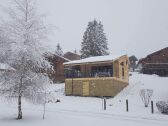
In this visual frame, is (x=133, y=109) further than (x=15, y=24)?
Yes

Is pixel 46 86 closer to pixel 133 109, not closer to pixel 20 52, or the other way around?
pixel 20 52

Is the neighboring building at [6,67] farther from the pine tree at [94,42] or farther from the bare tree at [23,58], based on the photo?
the pine tree at [94,42]

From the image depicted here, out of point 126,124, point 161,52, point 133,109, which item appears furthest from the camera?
point 161,52

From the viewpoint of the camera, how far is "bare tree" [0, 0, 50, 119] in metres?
17.7

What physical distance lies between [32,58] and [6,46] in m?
1.75

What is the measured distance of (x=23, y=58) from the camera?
706 inches

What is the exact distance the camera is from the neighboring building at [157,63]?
4778 centimetres

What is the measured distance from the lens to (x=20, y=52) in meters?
17.5

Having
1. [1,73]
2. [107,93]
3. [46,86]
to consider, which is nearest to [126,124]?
[46,86]

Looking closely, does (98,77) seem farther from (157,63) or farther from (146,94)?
(157,63)

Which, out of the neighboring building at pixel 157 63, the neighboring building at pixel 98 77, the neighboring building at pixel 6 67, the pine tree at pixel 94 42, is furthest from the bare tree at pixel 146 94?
the pine tree at pixel 94 42

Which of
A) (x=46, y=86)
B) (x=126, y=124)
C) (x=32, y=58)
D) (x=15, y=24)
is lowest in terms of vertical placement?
(x=126, y=124)

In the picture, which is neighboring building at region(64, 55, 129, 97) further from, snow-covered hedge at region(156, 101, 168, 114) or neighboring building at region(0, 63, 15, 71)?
neighboring building at region(0, 63, 15, 71)

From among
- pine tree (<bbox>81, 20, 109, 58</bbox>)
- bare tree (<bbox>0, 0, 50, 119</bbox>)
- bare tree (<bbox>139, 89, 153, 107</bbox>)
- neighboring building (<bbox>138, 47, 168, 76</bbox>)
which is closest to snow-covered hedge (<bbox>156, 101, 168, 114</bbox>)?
bare tree (<bbox>139, 89, 153, 107</bbox>)
